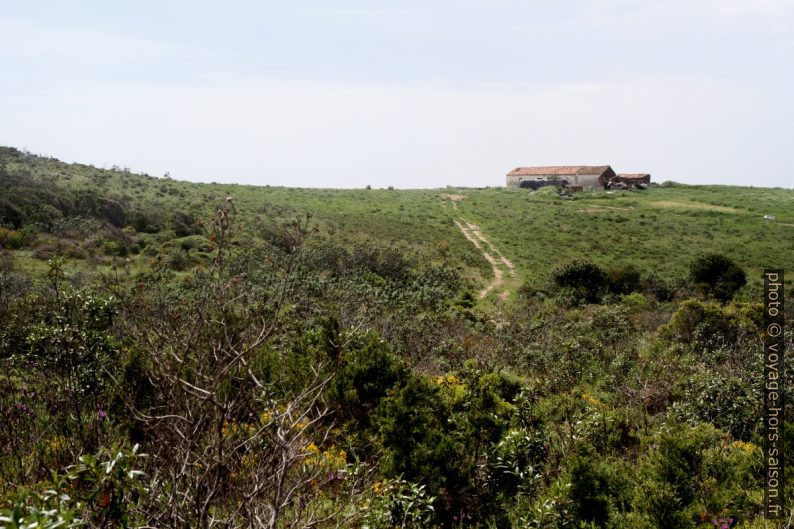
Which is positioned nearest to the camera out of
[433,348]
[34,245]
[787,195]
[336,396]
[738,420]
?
[336,396]

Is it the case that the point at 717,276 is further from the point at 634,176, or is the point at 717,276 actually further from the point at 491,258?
the point at 634,176

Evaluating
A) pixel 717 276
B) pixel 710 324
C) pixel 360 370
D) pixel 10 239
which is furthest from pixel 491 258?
pixel 360 370

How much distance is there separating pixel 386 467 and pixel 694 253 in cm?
4076

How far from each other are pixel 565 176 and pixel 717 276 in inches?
1934

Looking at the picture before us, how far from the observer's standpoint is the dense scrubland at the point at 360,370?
3752 mm

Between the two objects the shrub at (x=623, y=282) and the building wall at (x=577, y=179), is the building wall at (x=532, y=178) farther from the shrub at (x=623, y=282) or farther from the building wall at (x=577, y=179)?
the shrub at (x=623, y=282)

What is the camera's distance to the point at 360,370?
855 cm

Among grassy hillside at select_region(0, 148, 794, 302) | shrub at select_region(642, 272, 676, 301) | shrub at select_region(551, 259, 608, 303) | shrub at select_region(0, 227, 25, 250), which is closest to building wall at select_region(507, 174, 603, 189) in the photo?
grassy hillside at select_region(0, 148, 794, 302)

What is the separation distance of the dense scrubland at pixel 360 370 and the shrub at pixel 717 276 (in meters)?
0.13

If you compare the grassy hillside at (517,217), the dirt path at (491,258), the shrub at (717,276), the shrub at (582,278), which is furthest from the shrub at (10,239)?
the shrub at (717,276)

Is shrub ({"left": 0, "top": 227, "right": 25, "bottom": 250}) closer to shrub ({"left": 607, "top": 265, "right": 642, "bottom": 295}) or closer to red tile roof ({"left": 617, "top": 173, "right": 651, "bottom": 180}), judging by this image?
shrub ({"left": 607, "top": 265, "right": 642, "bottom": 295})

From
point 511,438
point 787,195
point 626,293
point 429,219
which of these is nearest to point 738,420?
point 511,438

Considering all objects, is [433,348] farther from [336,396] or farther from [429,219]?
[429,219]

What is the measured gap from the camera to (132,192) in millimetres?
44031
